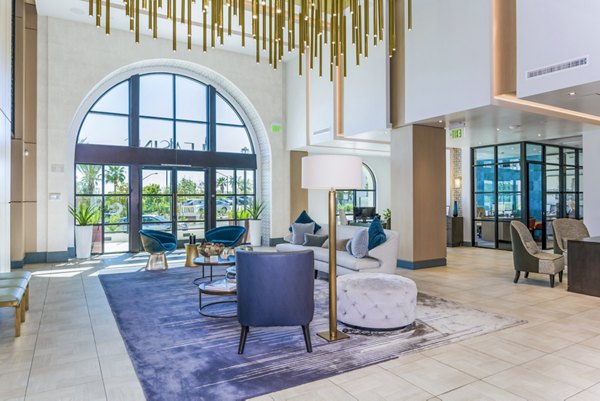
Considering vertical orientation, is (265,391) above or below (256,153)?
below

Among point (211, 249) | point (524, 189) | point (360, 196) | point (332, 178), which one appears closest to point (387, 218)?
point (360, 196)

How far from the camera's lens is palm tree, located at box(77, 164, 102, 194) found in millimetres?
10000

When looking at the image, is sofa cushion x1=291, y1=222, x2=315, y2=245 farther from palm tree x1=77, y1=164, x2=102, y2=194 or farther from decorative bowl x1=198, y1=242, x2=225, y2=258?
palm tree x1=77, y1=164, x2=102, y2=194

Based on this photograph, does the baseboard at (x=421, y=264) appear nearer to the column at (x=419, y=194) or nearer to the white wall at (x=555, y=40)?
the column at (x=419, y=194)

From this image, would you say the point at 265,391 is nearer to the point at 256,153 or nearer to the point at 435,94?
the point at 435,94

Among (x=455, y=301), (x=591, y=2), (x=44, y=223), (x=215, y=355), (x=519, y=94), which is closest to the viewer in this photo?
(x=215, y=355)

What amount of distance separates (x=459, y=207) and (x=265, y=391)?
1069 centimetres

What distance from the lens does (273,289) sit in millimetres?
3549

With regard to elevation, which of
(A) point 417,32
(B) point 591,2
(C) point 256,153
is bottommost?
(C) point 256,153

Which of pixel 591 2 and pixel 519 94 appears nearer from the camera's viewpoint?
pixel 591 2

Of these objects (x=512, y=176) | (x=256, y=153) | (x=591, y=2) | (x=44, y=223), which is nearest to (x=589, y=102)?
(x=591, y=2)

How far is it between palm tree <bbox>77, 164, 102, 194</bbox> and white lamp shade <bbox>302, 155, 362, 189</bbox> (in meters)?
8.19

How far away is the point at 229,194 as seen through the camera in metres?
12.0

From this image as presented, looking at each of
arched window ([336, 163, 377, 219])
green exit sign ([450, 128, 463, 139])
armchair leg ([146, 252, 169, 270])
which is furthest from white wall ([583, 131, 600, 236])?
armchair leg ([146, 252, 169, 270])
